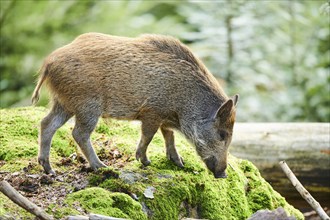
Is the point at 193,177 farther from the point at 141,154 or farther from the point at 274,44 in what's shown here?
the point at 274,44

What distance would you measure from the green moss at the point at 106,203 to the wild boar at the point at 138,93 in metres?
0.58

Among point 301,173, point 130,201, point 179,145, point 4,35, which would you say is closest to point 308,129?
point 301,173

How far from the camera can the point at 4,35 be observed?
9.82m

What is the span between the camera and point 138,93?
21.1 feet

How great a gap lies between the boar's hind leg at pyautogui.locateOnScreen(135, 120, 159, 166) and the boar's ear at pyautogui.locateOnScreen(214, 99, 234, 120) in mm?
572

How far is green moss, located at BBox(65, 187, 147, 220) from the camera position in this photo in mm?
5602

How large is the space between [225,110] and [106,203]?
1.47 m

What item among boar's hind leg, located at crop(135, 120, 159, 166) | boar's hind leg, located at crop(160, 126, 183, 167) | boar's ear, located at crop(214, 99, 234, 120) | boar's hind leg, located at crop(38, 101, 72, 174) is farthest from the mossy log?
boar's hind leg, located at crop(38, 101, 72, 174)

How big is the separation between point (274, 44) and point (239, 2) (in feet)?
4.05

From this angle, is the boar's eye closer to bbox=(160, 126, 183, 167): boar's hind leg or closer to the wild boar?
the wild boar

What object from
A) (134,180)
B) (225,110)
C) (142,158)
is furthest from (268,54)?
(134,180)

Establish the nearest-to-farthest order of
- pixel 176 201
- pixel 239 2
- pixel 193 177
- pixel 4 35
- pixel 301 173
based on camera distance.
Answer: pixel 176 201 < pixel 193 177 < pixel 301 173 < pixel 4 35 < pixel 239 2

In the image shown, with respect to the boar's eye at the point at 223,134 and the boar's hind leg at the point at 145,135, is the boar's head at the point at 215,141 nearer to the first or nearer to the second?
the boar's eye at the point at 223,134

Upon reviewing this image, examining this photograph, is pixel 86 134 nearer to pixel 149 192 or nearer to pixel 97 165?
pixel 97 165
